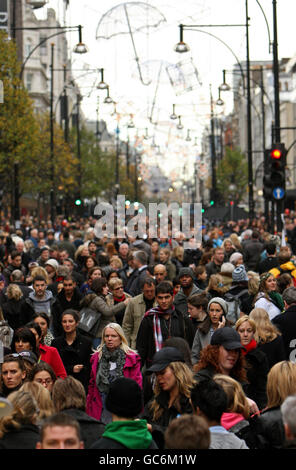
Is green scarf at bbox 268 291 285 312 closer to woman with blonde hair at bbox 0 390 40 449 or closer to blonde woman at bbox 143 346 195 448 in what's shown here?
blonde woman at bbox 143 346 195 448

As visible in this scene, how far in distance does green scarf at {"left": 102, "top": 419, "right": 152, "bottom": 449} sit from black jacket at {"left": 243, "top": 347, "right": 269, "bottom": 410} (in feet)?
8.69

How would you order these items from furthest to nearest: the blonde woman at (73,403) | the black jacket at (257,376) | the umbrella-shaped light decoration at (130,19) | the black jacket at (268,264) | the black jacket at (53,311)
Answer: the umbrella-shaped light decoration at (130,19)
the black jacket at (268,264)
the black jacket at (53,311)
the black jacket at (257,376)
the blonde woman at (73,403)

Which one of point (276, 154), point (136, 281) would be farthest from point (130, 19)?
point (136, 281)

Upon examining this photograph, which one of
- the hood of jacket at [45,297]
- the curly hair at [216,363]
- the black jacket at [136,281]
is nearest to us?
the curly hair at [216,363]

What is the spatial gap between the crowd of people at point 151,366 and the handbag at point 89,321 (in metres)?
0.01

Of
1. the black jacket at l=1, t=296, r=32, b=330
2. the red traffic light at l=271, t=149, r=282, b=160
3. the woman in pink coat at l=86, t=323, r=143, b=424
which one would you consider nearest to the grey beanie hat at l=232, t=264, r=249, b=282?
the black jacket at l=1, t=296, r=32, b=330

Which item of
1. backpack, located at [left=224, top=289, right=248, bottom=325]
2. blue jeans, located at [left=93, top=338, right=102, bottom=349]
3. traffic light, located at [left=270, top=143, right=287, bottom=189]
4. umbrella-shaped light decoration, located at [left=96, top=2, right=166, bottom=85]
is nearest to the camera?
backpack, located at [left=224, top=289, right=248, bottom=325]

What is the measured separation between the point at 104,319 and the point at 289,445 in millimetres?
6963

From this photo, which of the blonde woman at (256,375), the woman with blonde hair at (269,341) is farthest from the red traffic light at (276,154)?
the blonde woman at (256,375)

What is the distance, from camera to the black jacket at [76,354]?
989 centimetres

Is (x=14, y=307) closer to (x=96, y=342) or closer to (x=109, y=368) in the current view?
(x=96, y=342)

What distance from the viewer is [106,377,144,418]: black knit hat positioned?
5781mm

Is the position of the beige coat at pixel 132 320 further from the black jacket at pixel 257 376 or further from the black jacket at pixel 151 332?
the black jacket at pixel 257 376

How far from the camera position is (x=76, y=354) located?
32.8 feet
